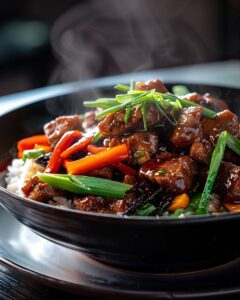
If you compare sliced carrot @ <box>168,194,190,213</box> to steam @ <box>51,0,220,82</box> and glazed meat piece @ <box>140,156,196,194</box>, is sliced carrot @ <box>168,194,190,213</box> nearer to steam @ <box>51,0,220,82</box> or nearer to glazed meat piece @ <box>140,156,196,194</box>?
glazed meat piece @ <box>140,156,196,194</box>

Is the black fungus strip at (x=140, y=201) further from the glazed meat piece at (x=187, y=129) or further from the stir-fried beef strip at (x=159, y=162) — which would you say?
the glazed meat piece at (x=187, y=129)

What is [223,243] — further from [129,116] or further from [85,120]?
[85,120]

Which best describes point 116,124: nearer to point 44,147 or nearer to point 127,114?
point 127,114

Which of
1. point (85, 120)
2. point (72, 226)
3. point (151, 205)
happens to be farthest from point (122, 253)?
point (85, 120)

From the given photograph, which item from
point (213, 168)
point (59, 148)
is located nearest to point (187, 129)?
point (213, 168)

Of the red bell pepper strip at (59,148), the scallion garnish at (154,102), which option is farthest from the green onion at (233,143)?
the red bell pepper strip at (59,148)

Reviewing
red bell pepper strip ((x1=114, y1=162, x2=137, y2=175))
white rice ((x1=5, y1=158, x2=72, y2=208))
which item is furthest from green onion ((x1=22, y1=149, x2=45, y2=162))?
red bell pepper strip ((x1=114, y1=162, x2=137, y2=175))
